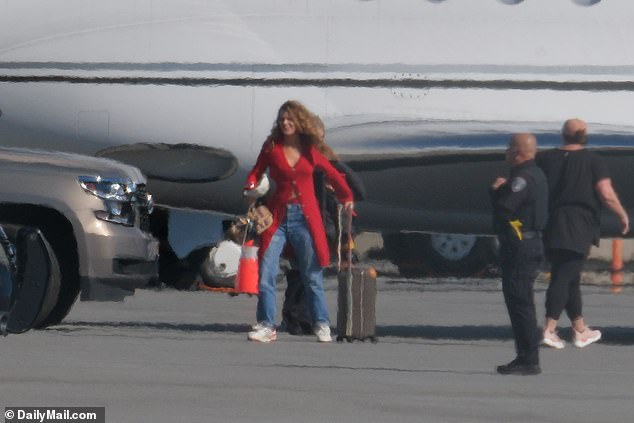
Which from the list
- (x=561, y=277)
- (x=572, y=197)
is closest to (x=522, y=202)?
(x=572, y=197)

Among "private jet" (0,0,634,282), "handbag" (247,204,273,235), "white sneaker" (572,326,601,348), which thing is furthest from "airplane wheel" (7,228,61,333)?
"white sneaker" (572,326,601,348)

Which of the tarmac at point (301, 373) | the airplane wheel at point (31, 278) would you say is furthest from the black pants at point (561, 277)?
the airplane wheel at point (31, 278)

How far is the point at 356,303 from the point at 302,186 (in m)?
0.81

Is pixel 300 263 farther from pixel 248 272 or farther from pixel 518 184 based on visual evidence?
pixel 518 184

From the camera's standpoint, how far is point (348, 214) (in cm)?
1427

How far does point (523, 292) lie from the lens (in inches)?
480

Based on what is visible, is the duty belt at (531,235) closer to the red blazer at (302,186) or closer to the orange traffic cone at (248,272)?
the red blazer at (302,186)

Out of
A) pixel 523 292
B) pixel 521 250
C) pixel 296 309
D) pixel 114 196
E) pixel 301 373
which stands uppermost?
pixel 521 250

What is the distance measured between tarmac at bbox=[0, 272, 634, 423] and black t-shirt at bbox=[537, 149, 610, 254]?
0.70 metres

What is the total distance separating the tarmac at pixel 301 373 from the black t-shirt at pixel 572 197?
0.70m

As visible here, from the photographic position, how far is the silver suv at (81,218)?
14.3m

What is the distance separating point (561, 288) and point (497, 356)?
964mm

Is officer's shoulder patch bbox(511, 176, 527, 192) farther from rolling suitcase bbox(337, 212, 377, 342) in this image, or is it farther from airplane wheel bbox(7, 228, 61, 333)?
airplane wheel bbox(7, 228, 61, 333)

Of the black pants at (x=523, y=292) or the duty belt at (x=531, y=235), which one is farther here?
the duty belt at (x=531, y=235)
